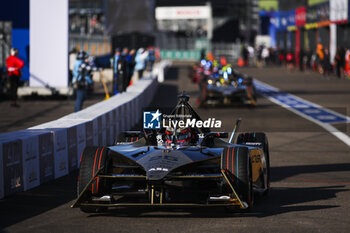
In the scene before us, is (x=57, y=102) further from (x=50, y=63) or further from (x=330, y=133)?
(x=330, y=133)

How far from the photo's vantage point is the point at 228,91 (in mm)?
26188

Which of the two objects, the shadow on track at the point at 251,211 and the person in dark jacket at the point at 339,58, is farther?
the person in dark jacket at the point at 339,58

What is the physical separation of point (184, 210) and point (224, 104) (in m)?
18.1

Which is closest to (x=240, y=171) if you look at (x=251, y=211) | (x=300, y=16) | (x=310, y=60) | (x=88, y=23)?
(x=251, y=211)

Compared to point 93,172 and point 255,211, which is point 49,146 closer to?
point 93,172

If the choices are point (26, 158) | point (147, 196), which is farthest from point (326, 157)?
point (147, 196)

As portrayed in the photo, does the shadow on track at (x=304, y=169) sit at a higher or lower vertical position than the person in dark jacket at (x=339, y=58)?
lower

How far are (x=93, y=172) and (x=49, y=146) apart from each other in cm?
318

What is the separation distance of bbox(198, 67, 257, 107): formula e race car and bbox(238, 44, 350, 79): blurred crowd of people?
2201 centimetres

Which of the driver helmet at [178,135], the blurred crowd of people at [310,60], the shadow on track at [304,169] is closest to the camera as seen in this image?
the driver helmet at [178,135]

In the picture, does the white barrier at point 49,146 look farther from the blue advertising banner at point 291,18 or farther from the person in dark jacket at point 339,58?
the blue advertising banner at point 291,18

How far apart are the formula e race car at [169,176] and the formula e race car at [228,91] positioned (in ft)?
54.1

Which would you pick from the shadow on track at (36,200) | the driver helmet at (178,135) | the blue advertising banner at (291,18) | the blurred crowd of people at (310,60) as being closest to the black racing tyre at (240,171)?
the driver helmet at (178,135)

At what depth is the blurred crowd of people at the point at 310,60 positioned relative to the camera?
1948 inches
